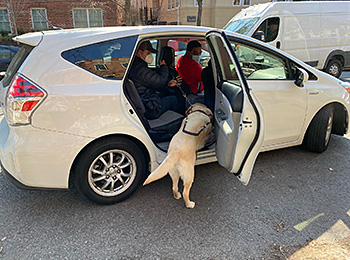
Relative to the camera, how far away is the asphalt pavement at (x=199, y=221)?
7.68 feet

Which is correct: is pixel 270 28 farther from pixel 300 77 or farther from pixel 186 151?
pixel 186 151

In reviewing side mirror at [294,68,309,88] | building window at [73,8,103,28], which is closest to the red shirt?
side mirror at [294,68,309,88]

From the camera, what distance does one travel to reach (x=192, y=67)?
14.0 feet

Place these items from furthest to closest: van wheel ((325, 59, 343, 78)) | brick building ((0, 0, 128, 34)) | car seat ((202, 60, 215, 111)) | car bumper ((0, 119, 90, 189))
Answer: brick building ((0, 0, 128, 34)) → van wheel ((325, 59, 343, 78)) → car seat ((202, 60, 215, 111)) → car bumper ((0, 119, 90, 189))

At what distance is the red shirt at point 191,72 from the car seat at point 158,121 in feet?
2.29

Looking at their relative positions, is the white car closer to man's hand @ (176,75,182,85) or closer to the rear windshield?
the rear windshield

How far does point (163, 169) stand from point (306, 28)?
25.4 feet

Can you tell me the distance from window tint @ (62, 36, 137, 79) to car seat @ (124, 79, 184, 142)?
22 centimetres

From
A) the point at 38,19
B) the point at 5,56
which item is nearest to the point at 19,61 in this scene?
the point at 5,56

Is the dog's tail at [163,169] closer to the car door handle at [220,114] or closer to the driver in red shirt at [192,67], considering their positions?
→ the car door handle at [220,114]

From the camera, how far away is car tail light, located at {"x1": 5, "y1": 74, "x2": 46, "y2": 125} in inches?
94.4

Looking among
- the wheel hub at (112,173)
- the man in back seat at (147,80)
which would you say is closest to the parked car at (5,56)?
the man in back seat at (147,80)

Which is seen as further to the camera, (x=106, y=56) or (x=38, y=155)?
(x=106, y=56)

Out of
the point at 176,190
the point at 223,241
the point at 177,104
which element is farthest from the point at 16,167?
the point at 177,104
